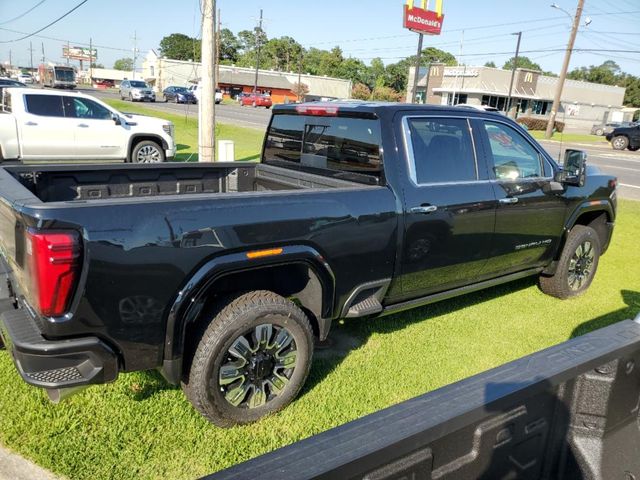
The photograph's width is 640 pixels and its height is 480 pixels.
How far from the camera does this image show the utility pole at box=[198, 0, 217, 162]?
842cm

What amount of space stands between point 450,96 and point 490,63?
87837 mm

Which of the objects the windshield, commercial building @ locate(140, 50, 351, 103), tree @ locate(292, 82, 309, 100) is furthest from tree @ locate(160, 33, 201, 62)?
the windshield

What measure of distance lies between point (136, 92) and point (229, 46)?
270 ft

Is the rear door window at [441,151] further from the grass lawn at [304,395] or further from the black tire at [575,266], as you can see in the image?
the black tire at [575,266]

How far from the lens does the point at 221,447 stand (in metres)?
2.93

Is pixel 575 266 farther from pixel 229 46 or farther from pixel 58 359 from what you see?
pixel 229 46

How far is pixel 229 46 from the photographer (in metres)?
125

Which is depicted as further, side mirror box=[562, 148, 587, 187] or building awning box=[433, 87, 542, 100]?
building awning box=[433, 87, 542, 100]

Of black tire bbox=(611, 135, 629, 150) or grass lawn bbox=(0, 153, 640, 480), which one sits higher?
black tire bbox=(611, 135, 629, 150)

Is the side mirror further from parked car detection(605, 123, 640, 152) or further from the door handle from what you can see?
parked car detection(605, 123, 640, 152)

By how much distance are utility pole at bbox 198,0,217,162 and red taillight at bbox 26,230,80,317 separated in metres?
6.56

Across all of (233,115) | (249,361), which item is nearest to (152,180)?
(249,361)

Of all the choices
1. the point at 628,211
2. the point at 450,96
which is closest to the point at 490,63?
the point at 450,96

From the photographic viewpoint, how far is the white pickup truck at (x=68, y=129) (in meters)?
11.4
